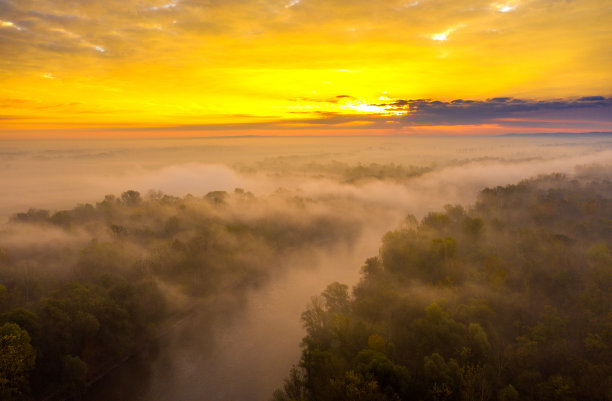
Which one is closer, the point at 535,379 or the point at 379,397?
the point at 379,397

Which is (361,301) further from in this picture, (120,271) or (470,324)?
(120,271)

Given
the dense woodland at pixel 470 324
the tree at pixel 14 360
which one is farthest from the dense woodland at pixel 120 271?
the dense woodland at pixel 470 324

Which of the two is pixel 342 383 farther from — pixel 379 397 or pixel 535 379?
pixel 535 379

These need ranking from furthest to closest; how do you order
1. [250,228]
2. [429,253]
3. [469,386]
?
[250,228], [429,253], [469,386]

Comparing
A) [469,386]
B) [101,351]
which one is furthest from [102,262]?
[469,386]

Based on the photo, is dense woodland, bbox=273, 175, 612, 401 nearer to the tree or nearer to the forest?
the forest

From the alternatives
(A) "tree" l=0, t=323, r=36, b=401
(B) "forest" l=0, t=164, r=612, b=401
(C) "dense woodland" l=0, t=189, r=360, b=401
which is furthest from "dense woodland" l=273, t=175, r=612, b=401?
(C) "dense woodland" l=0, t=189, r=360, b=401

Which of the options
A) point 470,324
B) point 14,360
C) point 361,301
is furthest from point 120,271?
point 470,324
